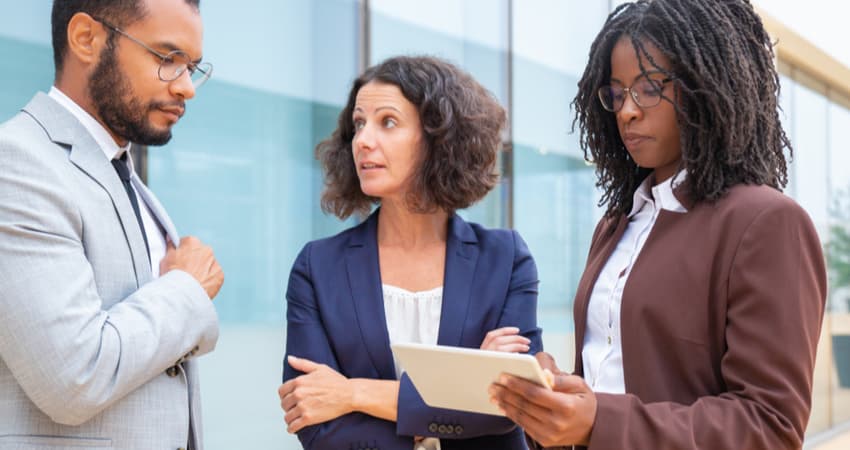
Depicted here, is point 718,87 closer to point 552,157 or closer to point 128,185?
point 128,185

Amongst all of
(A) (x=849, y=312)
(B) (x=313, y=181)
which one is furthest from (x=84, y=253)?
(A) (x=849, y=312)

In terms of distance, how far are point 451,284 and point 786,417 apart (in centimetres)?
102

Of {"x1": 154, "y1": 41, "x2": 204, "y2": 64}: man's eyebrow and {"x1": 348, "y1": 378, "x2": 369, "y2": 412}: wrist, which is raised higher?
{"x1": 154, "y1": 41, "x2": 204, "y2": 64}: man's eyebrow

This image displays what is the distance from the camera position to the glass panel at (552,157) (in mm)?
6082

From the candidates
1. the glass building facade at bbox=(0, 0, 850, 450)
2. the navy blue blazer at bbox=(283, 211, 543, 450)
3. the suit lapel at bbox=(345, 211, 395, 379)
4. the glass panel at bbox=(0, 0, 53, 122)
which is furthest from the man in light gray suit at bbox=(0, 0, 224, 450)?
the glass building facade at bbox=(0, 0, 850, 450)

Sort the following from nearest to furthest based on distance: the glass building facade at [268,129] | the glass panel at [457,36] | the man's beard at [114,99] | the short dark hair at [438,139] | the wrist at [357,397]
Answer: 1. the man's beard at [114,99]
2. the wrist at [357,397]
3. the short dark hair at [438,139]
4. the glass building facade at [268,129]
5. the glass panel at [457,36]

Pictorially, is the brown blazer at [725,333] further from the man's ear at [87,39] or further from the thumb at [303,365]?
the man's ear at [87,39]

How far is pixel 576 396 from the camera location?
1.47 metres

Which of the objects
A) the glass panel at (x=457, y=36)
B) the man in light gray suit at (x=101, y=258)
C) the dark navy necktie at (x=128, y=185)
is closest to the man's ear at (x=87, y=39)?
the man in light gray suit at (x=101, y=258)

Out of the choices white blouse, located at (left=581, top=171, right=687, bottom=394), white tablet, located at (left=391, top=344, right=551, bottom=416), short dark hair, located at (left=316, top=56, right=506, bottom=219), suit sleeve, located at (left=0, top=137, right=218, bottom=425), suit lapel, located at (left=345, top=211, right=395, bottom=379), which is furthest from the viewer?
short dark hair, located at (left=316, top=56, right=506, bottom=219)

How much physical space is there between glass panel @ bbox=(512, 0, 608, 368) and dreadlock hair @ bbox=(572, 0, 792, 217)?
4268 millimetres

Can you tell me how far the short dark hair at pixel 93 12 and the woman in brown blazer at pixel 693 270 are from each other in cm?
107

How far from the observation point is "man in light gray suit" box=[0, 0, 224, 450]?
4.92 ft

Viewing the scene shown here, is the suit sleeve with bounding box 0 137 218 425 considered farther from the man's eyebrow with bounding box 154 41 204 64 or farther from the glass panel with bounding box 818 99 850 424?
the glass panel with bounding box 818 99 850 424
